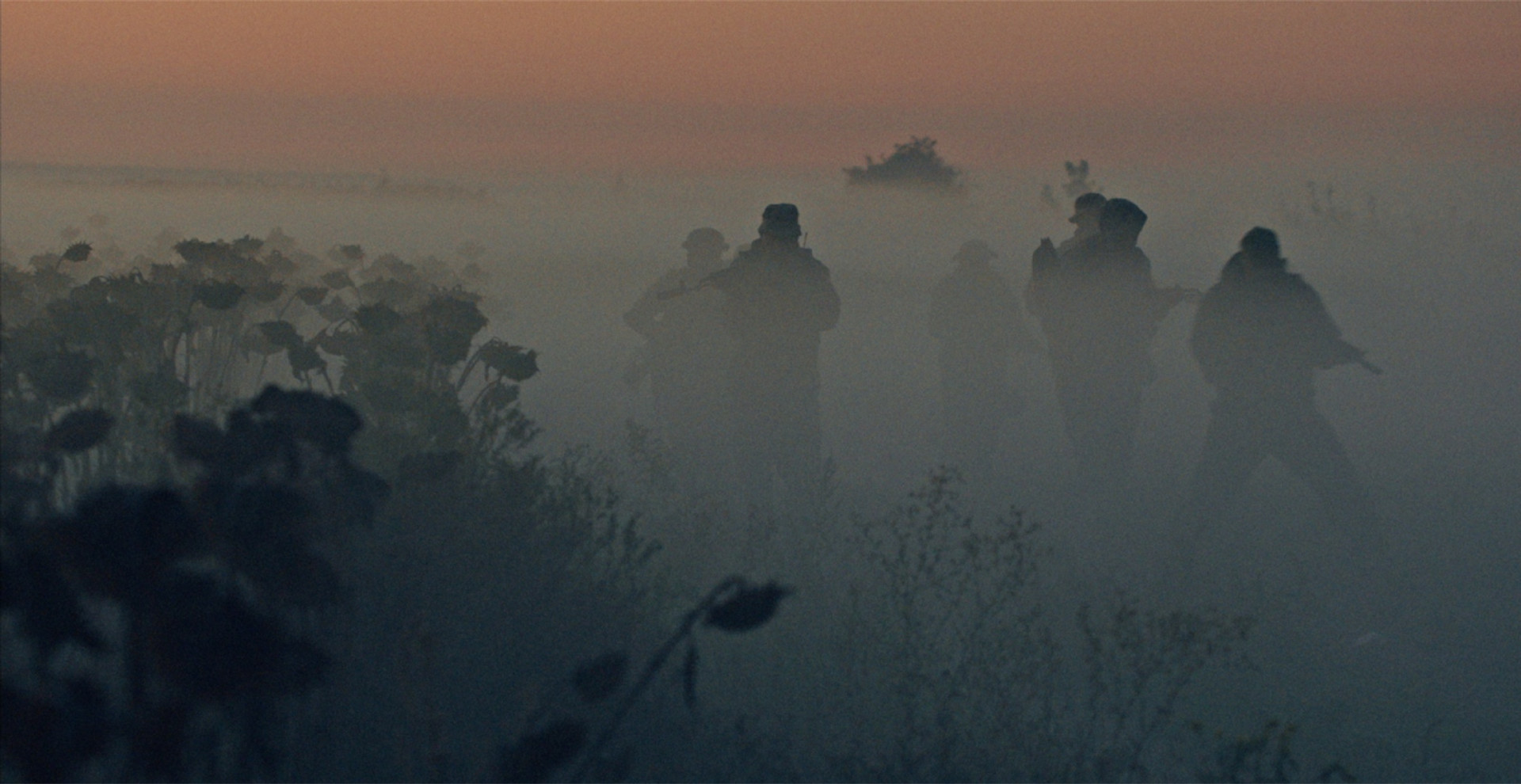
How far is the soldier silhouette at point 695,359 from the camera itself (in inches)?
514

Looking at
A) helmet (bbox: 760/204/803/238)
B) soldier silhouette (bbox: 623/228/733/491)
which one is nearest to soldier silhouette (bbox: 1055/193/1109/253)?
helmet (bbox: 760/204/803/238)

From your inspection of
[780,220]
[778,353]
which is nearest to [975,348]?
[778,353]

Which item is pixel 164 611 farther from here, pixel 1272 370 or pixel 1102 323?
pixel 1102 323

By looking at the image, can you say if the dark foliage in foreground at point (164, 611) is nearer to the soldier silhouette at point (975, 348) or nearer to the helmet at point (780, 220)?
the helmet at point (780, 220)

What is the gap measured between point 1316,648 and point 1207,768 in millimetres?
2682

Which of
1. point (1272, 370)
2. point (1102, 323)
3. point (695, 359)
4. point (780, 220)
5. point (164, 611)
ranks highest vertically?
point (780, 220)

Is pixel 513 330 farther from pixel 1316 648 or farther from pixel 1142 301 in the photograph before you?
pixel 1316 648

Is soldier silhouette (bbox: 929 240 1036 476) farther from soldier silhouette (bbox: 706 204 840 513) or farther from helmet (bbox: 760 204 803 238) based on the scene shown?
helmet (bbox: 760 204 803 238)

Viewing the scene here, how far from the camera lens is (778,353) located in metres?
10.8

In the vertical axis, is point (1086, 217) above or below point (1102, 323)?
above

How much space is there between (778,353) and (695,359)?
2.60 meters

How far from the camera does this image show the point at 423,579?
4.84 metres

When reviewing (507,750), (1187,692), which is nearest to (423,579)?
(507,750)

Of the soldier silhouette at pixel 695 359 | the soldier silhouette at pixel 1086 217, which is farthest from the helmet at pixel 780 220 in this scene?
the soldier silhouette at pixel 695 359
